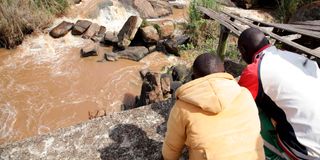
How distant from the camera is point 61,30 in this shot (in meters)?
7.96

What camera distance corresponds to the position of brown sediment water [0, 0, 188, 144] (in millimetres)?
5695

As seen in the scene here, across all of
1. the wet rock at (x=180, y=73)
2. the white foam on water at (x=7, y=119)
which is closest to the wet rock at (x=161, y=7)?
the wet rock at (x=180, y=73)

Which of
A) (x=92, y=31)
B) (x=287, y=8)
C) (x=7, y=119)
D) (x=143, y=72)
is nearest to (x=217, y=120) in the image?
(x=7, y=119)

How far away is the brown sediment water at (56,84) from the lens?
5695 millimetres

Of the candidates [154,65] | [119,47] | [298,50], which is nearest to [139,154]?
[298,50]

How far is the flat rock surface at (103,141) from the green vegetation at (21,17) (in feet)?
Answer: 17.0

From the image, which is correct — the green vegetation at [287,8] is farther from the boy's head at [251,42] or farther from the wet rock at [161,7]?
the boy's head at [251,42]

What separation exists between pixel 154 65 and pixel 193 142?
535cm

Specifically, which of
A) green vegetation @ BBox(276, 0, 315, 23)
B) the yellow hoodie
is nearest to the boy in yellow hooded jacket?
the yellow hoodie

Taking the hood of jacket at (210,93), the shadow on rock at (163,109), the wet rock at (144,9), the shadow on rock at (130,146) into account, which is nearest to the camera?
the hood of jacket at (210,93)

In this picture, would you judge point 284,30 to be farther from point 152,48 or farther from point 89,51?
point 89,51

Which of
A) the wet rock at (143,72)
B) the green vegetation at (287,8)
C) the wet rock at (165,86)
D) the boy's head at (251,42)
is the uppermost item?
the boy's head at (251,42)

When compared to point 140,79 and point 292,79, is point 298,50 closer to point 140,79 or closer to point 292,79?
point 292,79

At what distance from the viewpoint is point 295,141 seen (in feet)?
6.90
